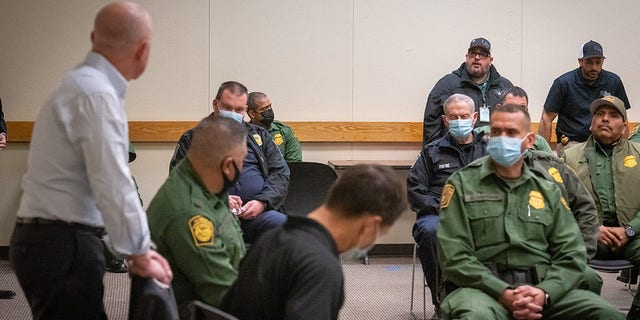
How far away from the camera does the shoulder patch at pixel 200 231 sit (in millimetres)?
2506

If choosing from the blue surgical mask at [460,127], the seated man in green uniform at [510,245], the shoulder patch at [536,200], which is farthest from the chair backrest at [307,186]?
the shoulder patch at [536,200]

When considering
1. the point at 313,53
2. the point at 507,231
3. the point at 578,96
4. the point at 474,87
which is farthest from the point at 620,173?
the point at 313,53

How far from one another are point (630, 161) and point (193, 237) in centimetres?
282

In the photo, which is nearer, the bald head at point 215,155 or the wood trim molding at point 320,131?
the bald head at point 215,155

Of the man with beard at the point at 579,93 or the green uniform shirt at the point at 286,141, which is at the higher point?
the man with beard at the point at 579,93

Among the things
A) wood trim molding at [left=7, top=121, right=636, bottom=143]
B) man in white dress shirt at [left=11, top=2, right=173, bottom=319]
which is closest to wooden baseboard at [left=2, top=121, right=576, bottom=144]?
wood trim molding at [left=7, top=121, right=636, bottom=143]

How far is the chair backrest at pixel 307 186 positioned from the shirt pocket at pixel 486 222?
198 centimetres

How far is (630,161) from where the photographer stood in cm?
430

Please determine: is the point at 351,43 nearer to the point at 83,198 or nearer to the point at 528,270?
the point at 528,270

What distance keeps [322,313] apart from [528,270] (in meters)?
1.70

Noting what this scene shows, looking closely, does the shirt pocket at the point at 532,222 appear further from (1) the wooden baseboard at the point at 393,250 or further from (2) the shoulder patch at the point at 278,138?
(1) the wooden baseboard at the point at 393,250

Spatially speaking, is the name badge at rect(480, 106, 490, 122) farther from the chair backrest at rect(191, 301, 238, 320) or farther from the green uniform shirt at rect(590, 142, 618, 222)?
the chair backrest at rect(191, 301, 238, 320)

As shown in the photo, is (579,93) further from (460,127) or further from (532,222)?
(532,222)

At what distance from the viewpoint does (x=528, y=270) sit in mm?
3215
